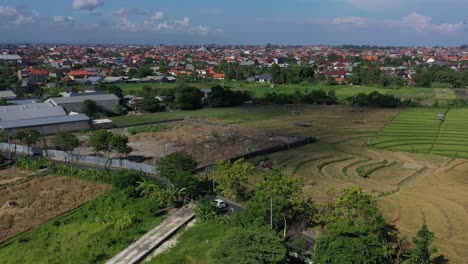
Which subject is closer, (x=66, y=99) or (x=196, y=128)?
(x=196, y=128)

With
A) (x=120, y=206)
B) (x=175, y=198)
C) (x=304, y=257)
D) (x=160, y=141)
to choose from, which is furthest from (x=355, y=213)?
(x=160, y=141)

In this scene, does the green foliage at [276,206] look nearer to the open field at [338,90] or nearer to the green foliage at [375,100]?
the green foliage at [375,100]

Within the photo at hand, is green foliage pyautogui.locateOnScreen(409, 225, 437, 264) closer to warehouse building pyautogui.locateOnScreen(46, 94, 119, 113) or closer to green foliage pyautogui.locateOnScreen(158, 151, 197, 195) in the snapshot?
green foliage pyautogui.locateOnScreen(158, 151, 197, 195)

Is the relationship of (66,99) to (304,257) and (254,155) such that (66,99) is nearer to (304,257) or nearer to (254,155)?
(254,155)

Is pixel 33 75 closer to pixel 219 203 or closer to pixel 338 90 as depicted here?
pixel 338 90

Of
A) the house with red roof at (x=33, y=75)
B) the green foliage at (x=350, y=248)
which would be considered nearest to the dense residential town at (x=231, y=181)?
the green foliage at (x=350, y=248)
